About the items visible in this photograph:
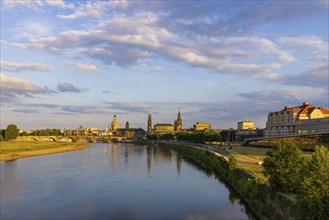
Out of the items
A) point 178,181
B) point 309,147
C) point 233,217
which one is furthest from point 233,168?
point 309,147

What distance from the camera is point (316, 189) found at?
66.9 ft

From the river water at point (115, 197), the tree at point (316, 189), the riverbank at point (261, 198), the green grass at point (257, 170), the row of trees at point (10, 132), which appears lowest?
the river water at point (115, 197)

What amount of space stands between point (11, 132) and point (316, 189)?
195 meters

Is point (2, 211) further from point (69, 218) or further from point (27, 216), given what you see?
point (69, 218)

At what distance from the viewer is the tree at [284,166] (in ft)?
90.6

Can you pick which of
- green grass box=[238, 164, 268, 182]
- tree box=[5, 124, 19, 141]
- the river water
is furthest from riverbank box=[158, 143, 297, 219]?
tree box=[5, 124, 19, 141]

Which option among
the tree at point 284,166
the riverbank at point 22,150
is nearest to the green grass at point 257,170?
the tree at point 284,166

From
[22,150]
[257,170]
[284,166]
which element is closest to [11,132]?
[22,150]

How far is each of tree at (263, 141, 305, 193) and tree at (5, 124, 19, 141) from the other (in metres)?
186

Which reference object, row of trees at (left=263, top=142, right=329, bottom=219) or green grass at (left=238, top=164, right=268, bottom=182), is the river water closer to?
green grass at (left=238, top=164, right=268, bottom=182)

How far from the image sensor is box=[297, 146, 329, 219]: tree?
19.4m

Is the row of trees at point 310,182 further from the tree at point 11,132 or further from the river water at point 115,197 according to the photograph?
the tree at point 11,132

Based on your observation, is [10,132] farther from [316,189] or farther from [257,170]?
[316,189]

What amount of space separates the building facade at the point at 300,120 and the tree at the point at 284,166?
238ft
